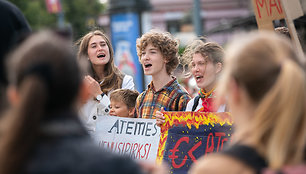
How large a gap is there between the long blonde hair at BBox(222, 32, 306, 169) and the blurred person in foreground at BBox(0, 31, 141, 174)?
1.60 feet

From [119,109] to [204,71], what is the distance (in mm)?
1081

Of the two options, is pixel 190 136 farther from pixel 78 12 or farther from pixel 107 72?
pixel 78 12

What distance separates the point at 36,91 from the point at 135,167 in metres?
0.43

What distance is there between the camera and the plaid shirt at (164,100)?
15.6 feet

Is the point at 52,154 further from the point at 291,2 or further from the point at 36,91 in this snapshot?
the point at 291,2

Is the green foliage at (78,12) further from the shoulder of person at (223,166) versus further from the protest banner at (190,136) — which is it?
the shoulder of person at (223,166)

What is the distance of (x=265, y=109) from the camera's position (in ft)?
6.13

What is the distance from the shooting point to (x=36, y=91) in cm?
165

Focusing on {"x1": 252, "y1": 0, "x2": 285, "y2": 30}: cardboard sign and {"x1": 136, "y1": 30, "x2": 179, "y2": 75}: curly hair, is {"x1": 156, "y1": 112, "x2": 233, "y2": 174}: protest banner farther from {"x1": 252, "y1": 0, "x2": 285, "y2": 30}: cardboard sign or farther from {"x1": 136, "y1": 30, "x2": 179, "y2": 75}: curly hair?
{"x1": 252, "y1": 0, "x2": 285, "y2": 30}: cardboard sign

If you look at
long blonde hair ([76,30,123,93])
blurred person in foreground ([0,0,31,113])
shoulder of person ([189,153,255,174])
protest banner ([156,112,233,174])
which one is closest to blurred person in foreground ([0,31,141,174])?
shoulder of person ([189,153,255,174])

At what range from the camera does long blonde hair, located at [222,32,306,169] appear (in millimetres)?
1860

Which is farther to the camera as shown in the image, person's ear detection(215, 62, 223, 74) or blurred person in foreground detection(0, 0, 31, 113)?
person's ear detection(215, 62, 223, 74)

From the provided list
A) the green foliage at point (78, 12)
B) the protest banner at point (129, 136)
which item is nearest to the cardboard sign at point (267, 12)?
the protest banner at point (129, 136)

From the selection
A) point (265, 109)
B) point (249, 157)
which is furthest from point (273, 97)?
point (249, 157)
